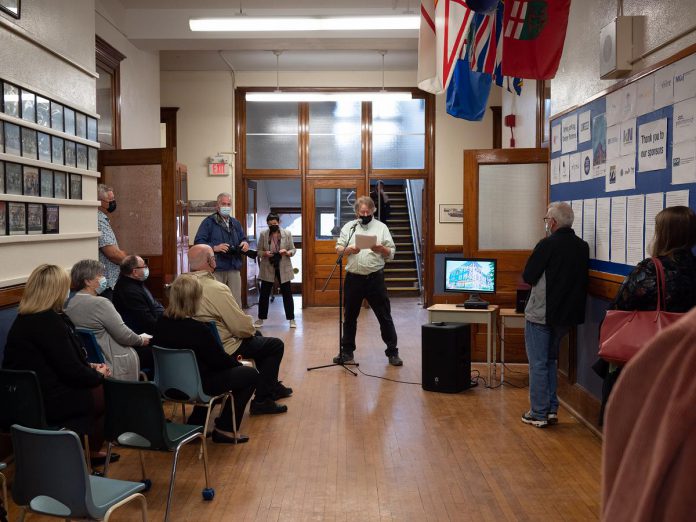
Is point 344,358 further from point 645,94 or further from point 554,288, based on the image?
point 645,94

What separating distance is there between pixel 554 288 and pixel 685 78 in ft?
5.84

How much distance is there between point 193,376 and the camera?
457 centimetres

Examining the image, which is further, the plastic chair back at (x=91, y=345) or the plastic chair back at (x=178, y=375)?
the plastic chair back at (x=91, y=345)

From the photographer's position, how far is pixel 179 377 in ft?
15.1

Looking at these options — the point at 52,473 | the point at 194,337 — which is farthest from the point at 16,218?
the point at 52,473

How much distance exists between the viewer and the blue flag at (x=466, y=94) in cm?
604

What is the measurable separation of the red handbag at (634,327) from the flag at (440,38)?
195cm

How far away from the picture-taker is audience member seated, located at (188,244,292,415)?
206 inches

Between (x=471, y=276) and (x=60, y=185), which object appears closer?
(x=60, y=185)

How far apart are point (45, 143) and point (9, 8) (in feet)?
3.18

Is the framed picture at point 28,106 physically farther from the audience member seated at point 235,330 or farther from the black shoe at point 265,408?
the black shoe at point 265,408

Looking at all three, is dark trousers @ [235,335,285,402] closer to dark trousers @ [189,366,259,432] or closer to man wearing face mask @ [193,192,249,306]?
dark trousers @ [189,366,259,432]

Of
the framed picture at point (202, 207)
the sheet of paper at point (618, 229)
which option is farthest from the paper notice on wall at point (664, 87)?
the framed picture at point (202, 207)

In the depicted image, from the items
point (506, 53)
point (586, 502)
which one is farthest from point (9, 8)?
point (586, 502)
